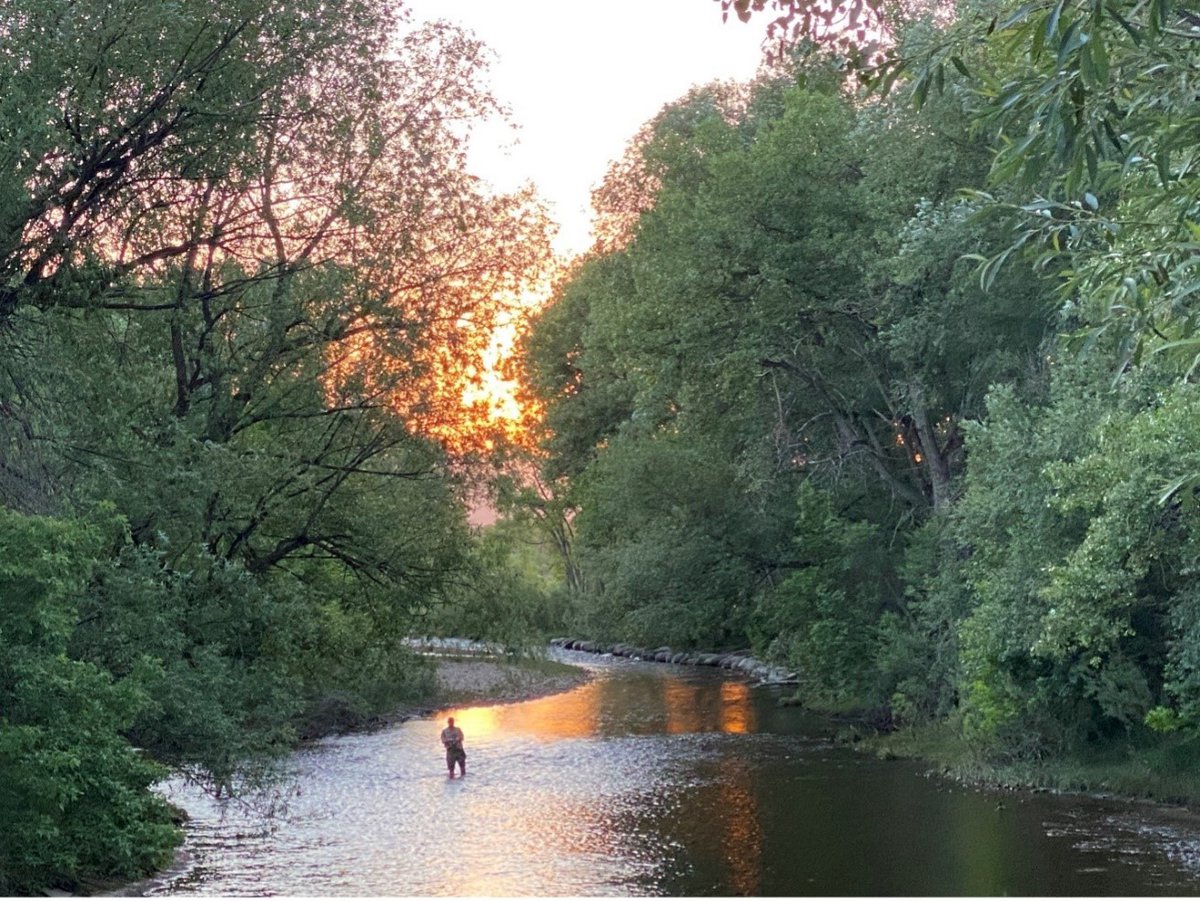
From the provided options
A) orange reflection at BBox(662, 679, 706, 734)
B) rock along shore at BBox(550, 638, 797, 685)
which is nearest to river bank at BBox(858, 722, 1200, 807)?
orange reflection at BBox(662, 679, 706, 734)

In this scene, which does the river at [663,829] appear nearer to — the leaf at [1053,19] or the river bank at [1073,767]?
the river bank at [1073,767]

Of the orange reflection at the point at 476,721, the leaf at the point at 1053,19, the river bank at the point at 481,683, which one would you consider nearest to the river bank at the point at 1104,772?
the orange reflection at the point at 476,721

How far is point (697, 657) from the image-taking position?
161 feet

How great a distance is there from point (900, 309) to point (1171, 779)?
9.50 metres

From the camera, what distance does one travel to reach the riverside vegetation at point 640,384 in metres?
10.4

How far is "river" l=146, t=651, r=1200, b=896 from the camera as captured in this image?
1584 centimetres

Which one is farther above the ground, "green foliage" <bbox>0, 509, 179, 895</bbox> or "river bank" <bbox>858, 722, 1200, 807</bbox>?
"green foliage" <bbox>0, 509, 179, 895</bbox>

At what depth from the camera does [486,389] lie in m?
21.9

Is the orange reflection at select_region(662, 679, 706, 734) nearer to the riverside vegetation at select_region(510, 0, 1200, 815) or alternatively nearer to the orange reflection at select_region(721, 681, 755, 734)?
the orange reflection at select_region(721, 681, 755, 734)

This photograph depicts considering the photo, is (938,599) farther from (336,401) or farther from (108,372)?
(108,372)

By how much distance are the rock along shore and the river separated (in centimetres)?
1177

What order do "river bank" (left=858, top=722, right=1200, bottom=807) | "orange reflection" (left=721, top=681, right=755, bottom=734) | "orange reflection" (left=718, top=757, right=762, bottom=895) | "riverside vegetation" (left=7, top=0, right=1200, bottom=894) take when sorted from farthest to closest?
"orange reflection" (left=721, top=681, right=755, bottom=734) < "river bank" (left=858, top=722, right=1200, bottom=807) < "orange reflection" (left=718, top=757, right=762, bottom=895) < "riverside vegetation" (left=7, top=0, right=1200, bottom=894)

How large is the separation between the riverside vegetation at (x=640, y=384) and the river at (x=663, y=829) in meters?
1.47

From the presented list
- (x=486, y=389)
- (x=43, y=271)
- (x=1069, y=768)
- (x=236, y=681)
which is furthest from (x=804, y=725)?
(x=43, y=271)
